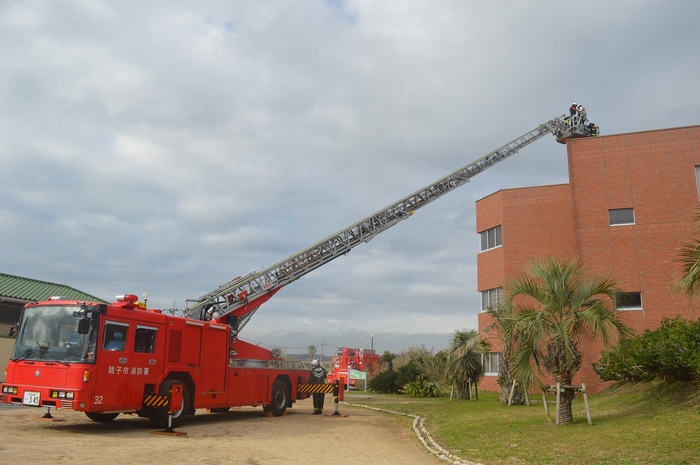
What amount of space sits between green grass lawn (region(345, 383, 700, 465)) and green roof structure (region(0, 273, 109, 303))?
1858 centimetres

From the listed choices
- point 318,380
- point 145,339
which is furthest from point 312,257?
point 145,339

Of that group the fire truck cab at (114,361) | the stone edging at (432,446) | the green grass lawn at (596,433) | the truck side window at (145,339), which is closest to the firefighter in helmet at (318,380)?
the stone edging at (432,446)

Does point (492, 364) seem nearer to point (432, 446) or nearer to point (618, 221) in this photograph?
point (618, 221)

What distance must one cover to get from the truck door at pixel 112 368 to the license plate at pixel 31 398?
43.3 inches

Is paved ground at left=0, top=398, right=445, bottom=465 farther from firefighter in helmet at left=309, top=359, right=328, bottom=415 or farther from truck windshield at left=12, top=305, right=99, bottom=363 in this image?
firefighter in helmet at left=309, top=359, right=328, bottom=415

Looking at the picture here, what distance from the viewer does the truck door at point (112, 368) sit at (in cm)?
1187

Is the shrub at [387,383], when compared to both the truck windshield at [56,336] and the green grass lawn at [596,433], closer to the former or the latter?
the green grass lawn at [596,433]

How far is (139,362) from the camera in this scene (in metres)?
12.9

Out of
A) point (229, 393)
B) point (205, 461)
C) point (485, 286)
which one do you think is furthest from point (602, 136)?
point (205, 461)

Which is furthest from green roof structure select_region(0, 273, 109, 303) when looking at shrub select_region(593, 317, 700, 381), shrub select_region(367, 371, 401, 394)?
shrub select_region(593, 317, 700, 381)

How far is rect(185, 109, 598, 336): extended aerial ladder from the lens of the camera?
1894 centimetres

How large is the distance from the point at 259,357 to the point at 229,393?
200cm

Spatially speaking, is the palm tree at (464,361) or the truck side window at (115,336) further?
the palm tree at (464,361)

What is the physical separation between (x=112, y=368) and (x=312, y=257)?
31.1ft
